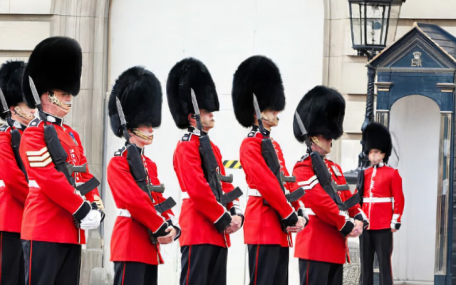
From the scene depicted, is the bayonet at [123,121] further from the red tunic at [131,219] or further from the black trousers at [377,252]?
the black trousers at [377,252]

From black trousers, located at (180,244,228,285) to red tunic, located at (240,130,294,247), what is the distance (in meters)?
0.22

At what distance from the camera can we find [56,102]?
19.8ft

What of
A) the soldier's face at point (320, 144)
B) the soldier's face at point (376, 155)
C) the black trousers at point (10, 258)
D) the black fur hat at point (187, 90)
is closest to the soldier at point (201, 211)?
the black fur hat at point (187, 90)

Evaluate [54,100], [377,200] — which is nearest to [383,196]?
[377,200]

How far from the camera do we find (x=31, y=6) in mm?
10016

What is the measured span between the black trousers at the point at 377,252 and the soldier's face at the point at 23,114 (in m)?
2.81

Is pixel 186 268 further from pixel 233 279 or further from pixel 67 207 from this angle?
pixel 233 279

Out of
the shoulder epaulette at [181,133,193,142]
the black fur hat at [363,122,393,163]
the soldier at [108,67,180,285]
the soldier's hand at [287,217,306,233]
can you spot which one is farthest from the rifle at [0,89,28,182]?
the black fur hat at [363,122,393,163]

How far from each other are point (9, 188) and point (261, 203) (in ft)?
4.87

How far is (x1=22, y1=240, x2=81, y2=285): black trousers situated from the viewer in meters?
5.77

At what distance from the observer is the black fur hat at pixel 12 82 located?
7422 mm

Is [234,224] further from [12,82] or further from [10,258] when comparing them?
[12,82]

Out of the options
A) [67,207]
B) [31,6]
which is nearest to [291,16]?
[31,6]

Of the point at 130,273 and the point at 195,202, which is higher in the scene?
the point at 195,202
